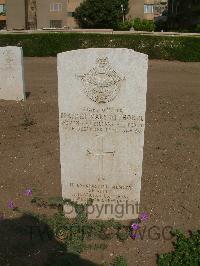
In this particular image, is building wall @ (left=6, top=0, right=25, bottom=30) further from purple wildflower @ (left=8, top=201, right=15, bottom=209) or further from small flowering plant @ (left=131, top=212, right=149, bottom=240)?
small flowering plant @ (left=131, top=212, right=149, bottom=240)

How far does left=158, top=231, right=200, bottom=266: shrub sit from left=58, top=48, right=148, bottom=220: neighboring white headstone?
0.69 meters

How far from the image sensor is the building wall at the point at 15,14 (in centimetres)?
5394

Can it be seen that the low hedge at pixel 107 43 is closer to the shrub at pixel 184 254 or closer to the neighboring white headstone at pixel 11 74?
the neighboring white headstone at pixel 11 74

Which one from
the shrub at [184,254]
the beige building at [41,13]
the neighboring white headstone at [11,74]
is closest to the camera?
the shrub at [184,254]

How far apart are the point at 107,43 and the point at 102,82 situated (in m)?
21.5

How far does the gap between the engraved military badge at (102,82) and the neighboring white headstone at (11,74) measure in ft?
21.5

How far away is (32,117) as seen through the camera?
9.24 m

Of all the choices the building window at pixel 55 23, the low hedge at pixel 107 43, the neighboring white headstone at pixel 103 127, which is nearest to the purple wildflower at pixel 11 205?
the neighboring white headstone at pixel 103 127

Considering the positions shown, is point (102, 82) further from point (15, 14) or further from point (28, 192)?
point (15, 14)

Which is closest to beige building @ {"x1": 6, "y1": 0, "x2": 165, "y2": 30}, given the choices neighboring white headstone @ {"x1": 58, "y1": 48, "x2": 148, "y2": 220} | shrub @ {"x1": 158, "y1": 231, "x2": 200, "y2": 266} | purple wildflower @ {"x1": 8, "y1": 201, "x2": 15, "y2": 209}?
purple wildflower @ {"x1": 8, "y1": 201, "x2": 15, "y2": 209}

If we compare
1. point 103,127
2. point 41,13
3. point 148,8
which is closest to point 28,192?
point 103,127

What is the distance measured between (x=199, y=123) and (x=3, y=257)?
5924 mm

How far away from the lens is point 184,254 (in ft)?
13.3

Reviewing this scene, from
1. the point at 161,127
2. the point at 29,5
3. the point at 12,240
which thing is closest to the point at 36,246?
the point at 12,240
